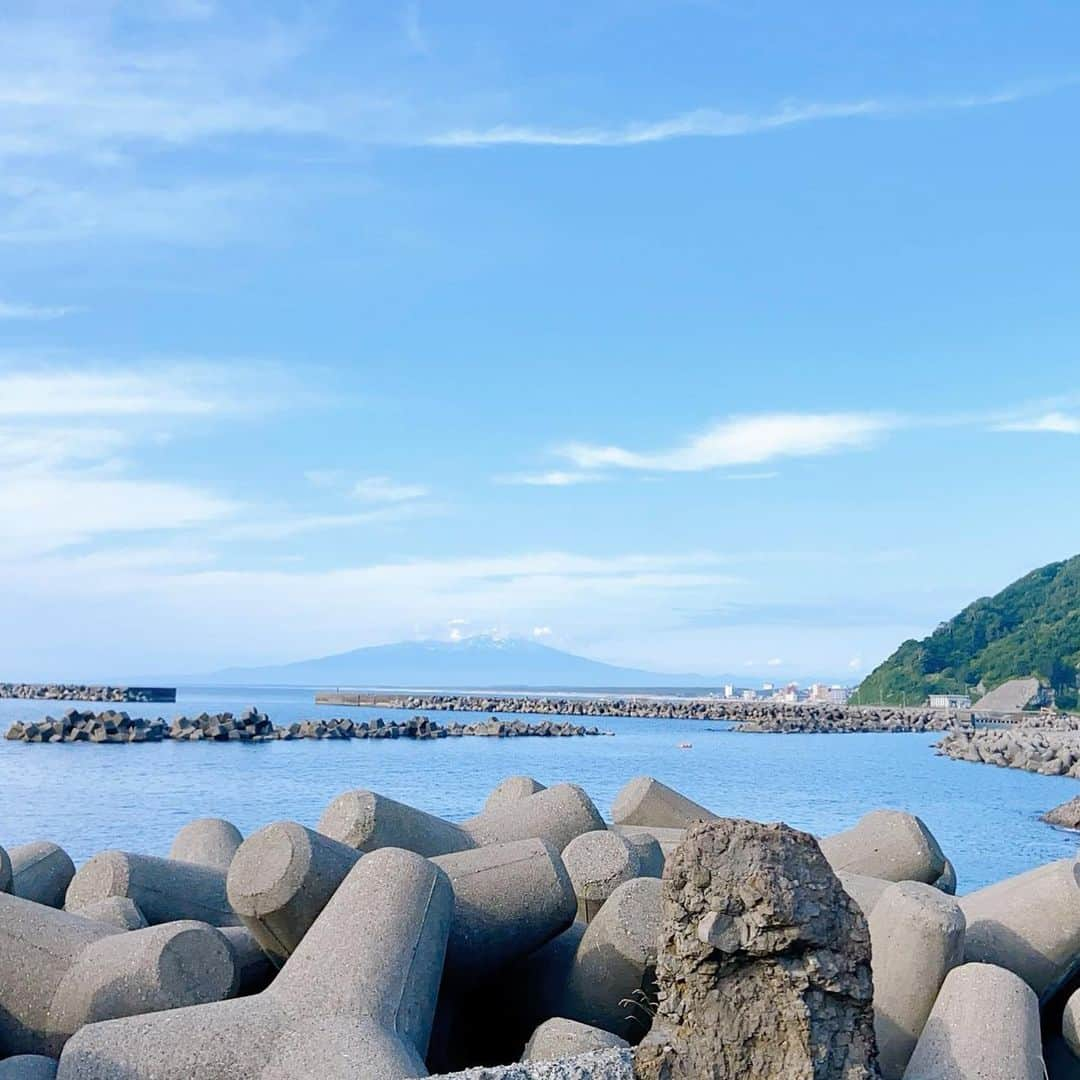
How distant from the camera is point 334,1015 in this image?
4621 millimetres

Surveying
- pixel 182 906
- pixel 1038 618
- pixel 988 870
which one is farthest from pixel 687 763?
pixel 1038 618

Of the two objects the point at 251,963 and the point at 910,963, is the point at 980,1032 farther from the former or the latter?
the point at 251,963

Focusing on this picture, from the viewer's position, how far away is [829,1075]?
4117 mm

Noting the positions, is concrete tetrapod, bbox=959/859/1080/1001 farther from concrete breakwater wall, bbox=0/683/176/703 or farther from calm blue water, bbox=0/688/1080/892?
concrete breakwater wall, bbox=0/683/176/703

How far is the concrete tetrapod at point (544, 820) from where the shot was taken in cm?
755

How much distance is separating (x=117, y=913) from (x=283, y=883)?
125 centimetres

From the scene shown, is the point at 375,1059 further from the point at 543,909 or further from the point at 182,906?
the point at 182,906

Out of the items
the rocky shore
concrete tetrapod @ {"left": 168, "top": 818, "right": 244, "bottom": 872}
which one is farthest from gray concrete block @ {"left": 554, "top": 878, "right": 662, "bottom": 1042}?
concrete tetrapod @ {"left": 168, "top": 818, "right": 244, "bottom": 872}

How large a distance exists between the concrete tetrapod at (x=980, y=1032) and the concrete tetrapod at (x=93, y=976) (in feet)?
8.78

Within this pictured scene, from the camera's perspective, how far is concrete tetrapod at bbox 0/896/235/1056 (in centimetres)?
509

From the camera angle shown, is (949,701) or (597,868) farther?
(949,701)

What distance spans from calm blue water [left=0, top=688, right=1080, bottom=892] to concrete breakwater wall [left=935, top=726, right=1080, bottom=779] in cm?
88

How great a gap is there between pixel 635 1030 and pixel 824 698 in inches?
5571

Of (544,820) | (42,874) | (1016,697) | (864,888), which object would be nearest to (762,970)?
(864,888)
